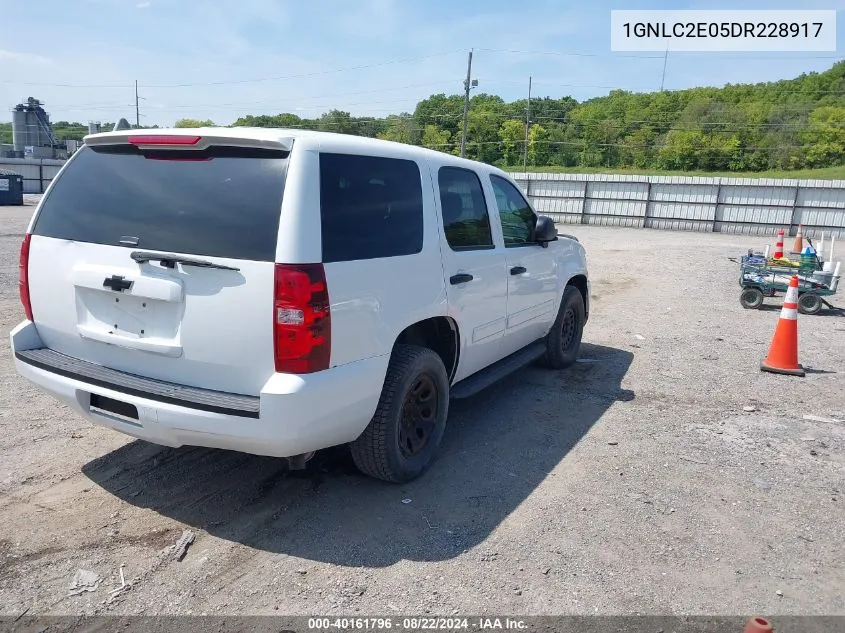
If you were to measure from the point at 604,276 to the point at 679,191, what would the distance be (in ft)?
48.4

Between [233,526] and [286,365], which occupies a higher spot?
[286,365]

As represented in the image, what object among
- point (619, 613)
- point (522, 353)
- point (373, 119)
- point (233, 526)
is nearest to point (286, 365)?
point (233, 526)

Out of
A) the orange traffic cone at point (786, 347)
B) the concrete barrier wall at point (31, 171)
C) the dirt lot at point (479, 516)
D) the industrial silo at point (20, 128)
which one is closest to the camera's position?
the dirt lot at point (479, 516)

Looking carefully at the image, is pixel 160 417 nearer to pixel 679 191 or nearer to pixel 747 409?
pixel 747 409

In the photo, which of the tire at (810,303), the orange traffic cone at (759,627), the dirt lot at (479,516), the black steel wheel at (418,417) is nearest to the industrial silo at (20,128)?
the dirt lot at (479,516)

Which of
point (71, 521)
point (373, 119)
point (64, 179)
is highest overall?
point (373, 119)

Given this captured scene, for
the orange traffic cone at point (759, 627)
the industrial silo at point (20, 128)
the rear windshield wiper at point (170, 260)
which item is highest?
the industrial silo at point (20, 128)

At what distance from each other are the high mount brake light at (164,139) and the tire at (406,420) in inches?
62.5

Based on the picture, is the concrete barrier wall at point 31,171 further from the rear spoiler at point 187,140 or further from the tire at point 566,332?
the rear spoiler at point 187,140

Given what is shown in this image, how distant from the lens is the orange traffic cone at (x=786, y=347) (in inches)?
256

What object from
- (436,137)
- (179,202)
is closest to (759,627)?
(179,202)

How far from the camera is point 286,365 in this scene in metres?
2.93

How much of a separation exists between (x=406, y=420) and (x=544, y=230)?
2248mm

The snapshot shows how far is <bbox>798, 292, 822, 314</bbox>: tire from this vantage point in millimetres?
9805
